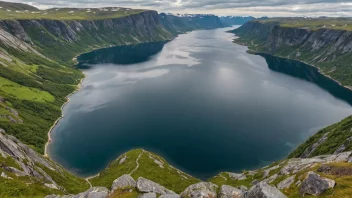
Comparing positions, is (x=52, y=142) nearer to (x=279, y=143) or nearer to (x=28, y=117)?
(x=28, y=117)

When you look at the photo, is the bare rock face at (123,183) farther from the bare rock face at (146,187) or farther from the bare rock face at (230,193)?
the bare rock face at (230,193)

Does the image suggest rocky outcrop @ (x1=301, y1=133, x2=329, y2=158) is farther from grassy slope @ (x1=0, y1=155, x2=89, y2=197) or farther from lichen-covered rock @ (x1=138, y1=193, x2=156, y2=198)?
grassy slope @ (x1=0, y1=155, x2=89, y2=197)

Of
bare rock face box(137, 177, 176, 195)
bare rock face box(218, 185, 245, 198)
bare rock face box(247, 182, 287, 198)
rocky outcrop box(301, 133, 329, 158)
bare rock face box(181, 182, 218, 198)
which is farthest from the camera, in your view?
rocky outcrop box(301, 133, 329, 158)

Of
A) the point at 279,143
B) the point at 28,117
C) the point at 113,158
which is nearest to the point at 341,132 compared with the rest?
the point at 279,143

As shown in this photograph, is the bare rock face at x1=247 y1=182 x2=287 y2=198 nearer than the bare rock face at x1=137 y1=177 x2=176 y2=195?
Yes

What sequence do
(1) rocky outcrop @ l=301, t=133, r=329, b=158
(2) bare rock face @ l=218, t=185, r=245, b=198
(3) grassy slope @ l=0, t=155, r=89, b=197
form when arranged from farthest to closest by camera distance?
(1) rocky outcrop @ l=301, t=133, r=329, b=158
(3) grassy slope @ l=0, t=155, r=89, b=197
(2) bare rock face @ l=218, t=185, r=245, b=198

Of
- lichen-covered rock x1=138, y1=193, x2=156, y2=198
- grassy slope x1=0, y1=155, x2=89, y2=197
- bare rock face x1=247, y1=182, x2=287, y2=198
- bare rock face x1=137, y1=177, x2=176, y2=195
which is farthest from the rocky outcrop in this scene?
grassy slope x1=0, y1=155, x2=89, y2=197
